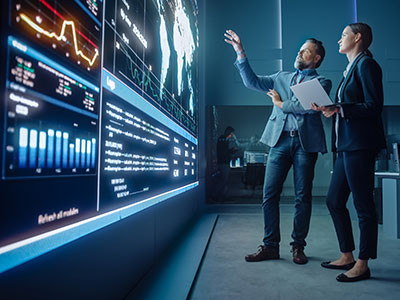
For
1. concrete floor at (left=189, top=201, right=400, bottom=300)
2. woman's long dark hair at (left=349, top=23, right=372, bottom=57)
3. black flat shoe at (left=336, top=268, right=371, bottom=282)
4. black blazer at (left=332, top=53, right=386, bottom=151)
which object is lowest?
concrete floor at (left=189, top=201, right=400, bottom=300)

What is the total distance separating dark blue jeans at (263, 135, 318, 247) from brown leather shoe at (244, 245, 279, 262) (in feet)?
0.11

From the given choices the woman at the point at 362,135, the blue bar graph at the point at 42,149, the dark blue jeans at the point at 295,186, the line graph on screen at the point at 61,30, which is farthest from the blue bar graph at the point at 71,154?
the dark blue jeans at the point at 295,186

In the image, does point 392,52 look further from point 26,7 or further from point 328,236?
point 26,7

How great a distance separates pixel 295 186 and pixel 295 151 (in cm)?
23

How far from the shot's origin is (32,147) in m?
0.66

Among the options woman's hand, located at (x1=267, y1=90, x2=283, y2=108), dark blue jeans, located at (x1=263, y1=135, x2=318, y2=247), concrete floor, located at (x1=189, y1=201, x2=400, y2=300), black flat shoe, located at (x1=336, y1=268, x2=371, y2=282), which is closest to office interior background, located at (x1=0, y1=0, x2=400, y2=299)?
concrete floor, located at (x1=189, y1=201, x2=400, y2=300)

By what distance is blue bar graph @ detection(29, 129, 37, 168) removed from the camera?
0.65 m

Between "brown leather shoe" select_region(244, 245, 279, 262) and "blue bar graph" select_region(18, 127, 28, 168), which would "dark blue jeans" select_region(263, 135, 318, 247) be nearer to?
"brown leather shoe" select_region(244, 245, 279, 262)

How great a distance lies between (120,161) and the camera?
1.16 m

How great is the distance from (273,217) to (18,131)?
5.61 feet

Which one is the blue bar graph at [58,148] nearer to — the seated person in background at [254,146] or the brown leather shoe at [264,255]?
the brown leather shoe at [264,255]

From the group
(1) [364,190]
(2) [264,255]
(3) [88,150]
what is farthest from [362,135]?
(3) [88,150]

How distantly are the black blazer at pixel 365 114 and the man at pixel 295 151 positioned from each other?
32 cm

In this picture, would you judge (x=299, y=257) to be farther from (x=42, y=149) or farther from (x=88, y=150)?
(x=42, y=149)
